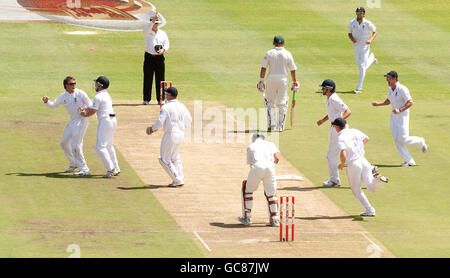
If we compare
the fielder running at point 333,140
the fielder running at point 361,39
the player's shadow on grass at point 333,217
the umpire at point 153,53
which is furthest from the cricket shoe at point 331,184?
the fielder running at point 361,39

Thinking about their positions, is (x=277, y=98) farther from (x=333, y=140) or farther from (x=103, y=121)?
(x=103, y=121)

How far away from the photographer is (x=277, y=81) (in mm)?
25312

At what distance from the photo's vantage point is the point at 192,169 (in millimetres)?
22016

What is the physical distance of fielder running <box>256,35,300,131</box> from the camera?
2506cm

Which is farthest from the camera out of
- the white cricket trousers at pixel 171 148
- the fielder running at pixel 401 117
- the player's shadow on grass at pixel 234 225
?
the fielder running at pixel 401 117

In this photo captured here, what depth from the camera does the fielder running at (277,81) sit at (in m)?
25.1

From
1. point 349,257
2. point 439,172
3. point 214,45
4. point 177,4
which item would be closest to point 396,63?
point 214,45

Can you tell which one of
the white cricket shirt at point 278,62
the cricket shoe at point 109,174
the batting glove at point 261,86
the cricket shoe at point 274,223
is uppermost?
the white cricket shirt at point 278,62

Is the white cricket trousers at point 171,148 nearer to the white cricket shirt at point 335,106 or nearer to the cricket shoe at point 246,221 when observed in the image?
the cricket shoe at point 246,221

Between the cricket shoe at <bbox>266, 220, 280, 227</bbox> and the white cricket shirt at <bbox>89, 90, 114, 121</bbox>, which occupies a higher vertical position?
the white cricket shirt at <bbox>89, 90, 114, 121</bbox>

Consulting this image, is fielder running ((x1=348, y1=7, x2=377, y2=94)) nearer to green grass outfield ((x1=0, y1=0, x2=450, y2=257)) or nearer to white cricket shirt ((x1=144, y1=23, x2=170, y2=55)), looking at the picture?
green grass outfield ((x1=0, y1=0, x2=450, y2=257))

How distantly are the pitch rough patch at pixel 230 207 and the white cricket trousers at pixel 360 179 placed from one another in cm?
37

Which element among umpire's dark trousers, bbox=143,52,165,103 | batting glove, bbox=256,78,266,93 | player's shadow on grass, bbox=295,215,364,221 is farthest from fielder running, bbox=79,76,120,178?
umpire's dark trousers, bbox=143,52,165,103
